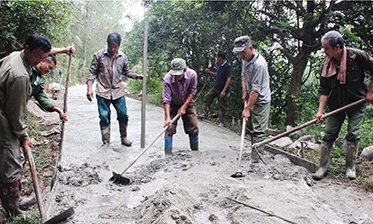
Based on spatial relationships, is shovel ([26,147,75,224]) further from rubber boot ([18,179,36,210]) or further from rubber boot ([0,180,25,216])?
rubber boot ([18,179,36,210])

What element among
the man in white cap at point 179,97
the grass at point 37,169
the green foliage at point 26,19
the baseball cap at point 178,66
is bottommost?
the grass at point 37,169

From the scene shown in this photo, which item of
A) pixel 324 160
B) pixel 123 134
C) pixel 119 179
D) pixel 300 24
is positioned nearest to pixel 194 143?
pixel 123 134

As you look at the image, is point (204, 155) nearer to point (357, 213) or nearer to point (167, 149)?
point (167, 149)

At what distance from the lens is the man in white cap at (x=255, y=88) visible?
4438 millimetres

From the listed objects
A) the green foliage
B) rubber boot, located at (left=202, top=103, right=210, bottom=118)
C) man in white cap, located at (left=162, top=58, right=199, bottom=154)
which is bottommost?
rubber boot, located at (left=202, top=103, right=210, bottom=118)

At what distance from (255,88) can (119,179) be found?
221 cm

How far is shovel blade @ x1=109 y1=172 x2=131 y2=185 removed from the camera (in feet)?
12.8

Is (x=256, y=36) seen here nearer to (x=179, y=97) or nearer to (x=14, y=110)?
(x=179, y=97)

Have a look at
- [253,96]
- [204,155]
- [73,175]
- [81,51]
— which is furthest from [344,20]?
[81,51]

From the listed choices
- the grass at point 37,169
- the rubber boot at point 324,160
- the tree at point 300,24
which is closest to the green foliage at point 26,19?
the grass at point 37,169

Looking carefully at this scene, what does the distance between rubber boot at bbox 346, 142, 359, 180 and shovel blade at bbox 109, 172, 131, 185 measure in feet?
9.46

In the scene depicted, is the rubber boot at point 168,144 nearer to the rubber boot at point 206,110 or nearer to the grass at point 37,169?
the grass at point 37,169

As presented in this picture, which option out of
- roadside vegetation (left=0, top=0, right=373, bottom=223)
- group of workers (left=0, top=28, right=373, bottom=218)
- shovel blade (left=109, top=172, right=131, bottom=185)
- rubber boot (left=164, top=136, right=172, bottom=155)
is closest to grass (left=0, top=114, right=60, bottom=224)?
roadside vegetation (left=0, top=0, right=373, bottom=223)

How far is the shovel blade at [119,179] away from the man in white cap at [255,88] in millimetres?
1888
